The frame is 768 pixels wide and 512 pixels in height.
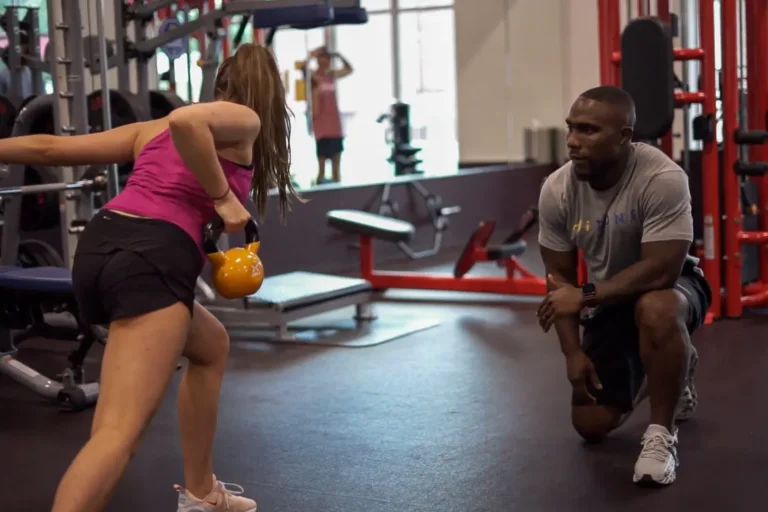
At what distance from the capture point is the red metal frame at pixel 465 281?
A: 559 centimetres

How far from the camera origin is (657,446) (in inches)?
102

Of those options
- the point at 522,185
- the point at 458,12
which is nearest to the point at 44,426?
the point at 522,185

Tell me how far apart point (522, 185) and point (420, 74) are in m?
3.76

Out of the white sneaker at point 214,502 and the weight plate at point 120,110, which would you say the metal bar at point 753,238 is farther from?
the white sneaker at point 214,502

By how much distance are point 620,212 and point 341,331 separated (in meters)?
2.39

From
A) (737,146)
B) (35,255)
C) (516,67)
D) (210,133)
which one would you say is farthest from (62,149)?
(516,67)

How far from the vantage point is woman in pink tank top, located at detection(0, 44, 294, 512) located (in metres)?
1.79

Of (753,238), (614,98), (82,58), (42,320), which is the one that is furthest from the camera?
(753,238)

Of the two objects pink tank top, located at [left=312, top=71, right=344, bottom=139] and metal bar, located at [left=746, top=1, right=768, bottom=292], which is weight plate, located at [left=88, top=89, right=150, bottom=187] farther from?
pink tank top, located at [left=312, top=71, right=344, bottom=139]

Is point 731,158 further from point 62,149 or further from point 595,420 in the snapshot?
point 62,149

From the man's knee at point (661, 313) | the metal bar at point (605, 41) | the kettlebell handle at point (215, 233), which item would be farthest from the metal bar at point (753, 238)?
the kettlebell handle at point (215, 233)

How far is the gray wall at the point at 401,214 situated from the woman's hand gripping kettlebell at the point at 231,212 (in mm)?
4010

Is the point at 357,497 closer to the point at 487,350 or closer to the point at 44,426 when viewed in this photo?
the point at 44,426

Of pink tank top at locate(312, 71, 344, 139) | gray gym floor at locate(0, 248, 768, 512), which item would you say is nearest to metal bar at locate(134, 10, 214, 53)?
gray gym floor at locate(0, 248, 768, 512)
